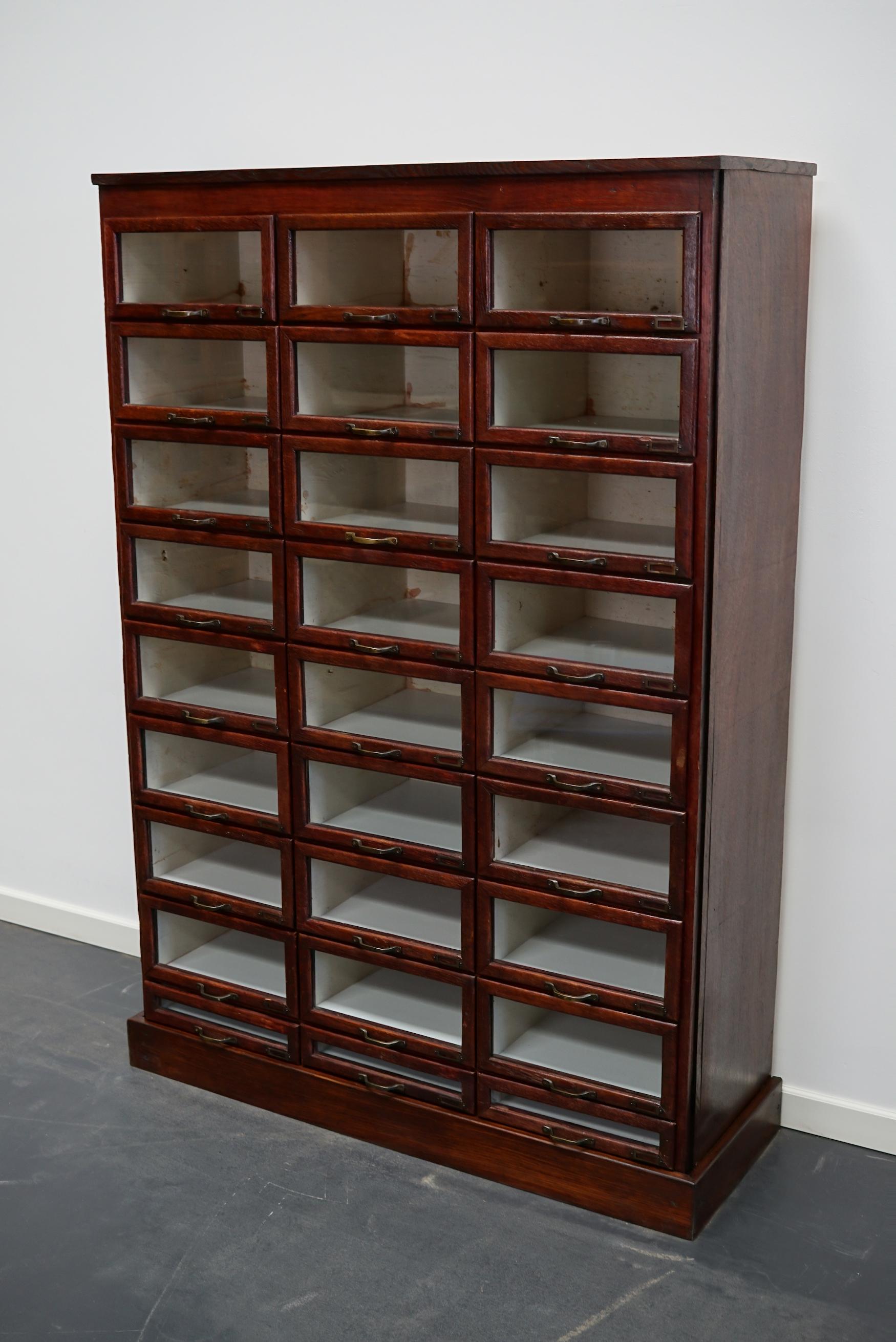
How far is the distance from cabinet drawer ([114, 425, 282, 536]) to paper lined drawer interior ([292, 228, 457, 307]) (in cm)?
38

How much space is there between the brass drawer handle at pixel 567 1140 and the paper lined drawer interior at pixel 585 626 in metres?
1.03

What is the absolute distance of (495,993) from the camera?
320cm

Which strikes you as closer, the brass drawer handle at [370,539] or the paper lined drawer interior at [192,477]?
the brass drawer handle at [370,539]

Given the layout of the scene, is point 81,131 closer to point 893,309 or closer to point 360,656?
point 360,656

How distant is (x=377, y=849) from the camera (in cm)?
330

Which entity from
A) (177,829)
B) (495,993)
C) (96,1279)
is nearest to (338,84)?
(177,829)

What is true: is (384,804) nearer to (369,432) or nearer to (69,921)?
(369,432)

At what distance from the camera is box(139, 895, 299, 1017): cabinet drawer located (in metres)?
3.55

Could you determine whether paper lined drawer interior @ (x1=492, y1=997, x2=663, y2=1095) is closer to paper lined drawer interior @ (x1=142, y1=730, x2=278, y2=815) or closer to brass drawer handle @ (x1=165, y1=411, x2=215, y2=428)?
paper lined drawer interior @ (x1=142, y1=730, x2=278, y2=815)

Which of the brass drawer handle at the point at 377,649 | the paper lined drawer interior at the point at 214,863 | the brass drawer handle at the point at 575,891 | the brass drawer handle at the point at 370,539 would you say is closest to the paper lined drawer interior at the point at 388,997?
the paper lined drawer interior at the point at 214,863

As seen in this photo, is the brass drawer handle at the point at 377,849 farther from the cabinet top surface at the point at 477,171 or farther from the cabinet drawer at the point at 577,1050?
the cabinet top surface at the point at 477,171

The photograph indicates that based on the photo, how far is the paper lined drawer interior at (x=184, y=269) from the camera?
327 cm

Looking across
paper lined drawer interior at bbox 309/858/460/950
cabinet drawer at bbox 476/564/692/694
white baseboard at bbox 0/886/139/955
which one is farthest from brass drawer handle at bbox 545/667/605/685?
white baseboard at bbox 0/886/139/955

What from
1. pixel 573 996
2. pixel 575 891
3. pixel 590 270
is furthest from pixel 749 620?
pixel 573 996
